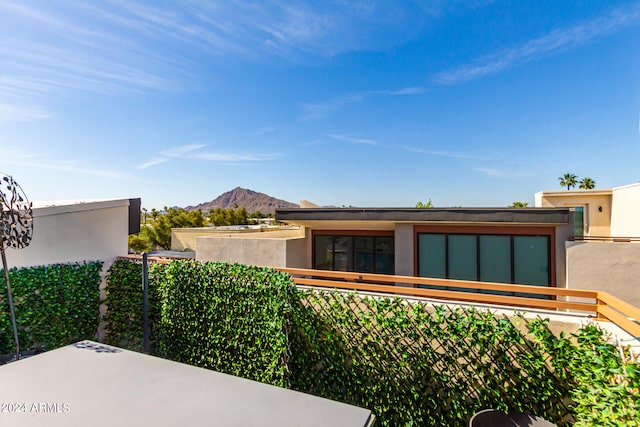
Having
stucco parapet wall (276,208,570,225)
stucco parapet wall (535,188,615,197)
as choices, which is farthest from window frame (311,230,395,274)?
stucco parapet wall (535,188,615,197)

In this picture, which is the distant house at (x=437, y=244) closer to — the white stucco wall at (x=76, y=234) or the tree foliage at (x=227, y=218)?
the white stucco wall at (x=76, y=234)

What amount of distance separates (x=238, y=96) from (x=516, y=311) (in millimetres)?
16064

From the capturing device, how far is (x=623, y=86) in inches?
679

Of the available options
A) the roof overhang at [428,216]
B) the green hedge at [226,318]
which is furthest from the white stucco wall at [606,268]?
the green hedge at [226,318]

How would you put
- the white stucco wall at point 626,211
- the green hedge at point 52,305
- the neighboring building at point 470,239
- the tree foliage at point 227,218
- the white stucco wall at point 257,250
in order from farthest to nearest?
the tree foliage at point 227,218, the white stucco wall at point 626,211, the white stucco wall at point 257,250, the neighboring building at point 470,239, the green hedge at point 52,305

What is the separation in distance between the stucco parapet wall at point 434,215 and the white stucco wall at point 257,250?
0.91 m

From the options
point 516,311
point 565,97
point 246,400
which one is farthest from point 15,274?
point 565,97

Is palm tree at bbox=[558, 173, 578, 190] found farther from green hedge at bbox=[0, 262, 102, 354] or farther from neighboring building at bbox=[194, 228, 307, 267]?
green hedge at bbox=[0, 262, 102, 354]

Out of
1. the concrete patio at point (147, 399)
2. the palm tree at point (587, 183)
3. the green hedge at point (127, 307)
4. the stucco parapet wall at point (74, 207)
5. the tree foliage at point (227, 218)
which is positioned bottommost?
the green hedge at point (127, 307)

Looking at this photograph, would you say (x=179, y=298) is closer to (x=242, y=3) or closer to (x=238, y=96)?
(x=242, y=3)

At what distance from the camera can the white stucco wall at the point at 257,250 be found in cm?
989

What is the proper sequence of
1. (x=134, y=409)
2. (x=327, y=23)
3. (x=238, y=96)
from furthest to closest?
(x=238, y=96), (x=327, y=23), (x=134, y=409)

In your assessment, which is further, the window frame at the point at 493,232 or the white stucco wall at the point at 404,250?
the white stucco wall at the point at 404,250

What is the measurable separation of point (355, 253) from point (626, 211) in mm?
16215
